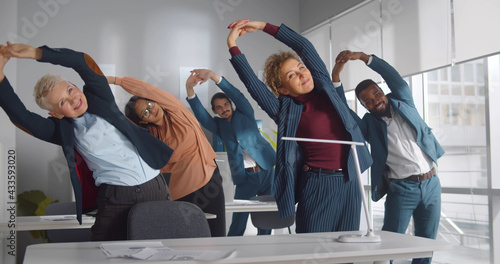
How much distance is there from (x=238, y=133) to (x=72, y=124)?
2284 millimetres

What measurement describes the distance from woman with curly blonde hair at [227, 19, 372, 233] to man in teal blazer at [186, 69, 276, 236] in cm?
197

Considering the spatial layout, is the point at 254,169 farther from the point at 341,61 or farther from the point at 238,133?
the point at 341,61

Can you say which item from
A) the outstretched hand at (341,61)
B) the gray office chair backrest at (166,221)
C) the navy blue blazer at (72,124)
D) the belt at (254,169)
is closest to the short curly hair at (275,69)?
the navy blue blazer at (72,124)

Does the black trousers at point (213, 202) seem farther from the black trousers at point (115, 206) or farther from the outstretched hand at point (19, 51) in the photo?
the outstretched hand at point (19, 51)

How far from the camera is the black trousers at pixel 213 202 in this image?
3.59m

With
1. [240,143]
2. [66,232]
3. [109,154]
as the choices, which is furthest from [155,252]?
[240,143]

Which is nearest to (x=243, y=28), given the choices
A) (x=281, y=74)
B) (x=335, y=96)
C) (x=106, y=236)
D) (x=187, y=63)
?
(x=281, y=74)

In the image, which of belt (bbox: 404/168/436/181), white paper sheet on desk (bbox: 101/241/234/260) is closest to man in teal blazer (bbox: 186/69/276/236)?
belt (bbox: 404/168/436/181)

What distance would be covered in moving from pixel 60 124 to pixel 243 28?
1.12 meters

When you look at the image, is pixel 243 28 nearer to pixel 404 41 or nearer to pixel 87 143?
pixel 87 143

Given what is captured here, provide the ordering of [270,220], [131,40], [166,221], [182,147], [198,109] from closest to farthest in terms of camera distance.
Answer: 1. [166,221]
2. [182,147]
3. [270,220]
4. [198,109]
5. [131,40]

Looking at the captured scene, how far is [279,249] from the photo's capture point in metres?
1.80

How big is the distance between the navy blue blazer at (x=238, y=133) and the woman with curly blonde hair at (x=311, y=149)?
6.43 ft

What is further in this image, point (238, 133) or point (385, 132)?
point (238, 133)
